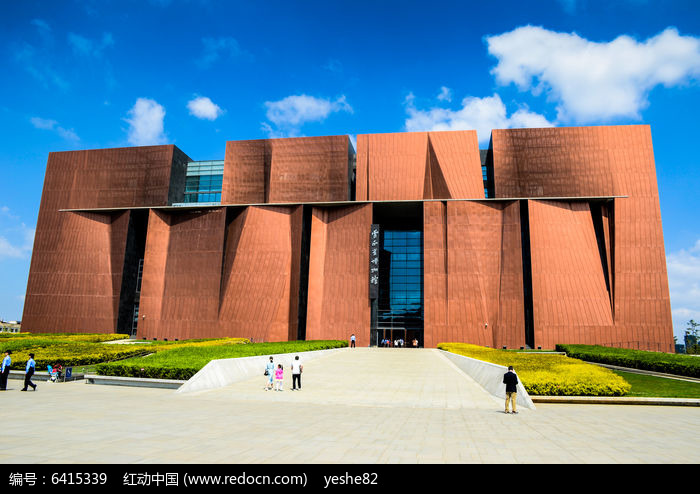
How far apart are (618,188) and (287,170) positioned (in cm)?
2857

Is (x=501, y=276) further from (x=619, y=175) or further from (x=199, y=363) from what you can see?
(x=199, y=363)

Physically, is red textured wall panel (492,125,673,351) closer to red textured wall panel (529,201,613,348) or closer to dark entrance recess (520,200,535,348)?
red textured wall panel (529,201,613,348)

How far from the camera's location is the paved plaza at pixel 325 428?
20.6 feet

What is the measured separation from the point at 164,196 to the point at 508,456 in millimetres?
42318

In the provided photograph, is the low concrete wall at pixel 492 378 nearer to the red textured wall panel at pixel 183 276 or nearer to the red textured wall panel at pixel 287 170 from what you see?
the red textured wall panel at pixel 287 170

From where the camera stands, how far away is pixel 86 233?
42.7m

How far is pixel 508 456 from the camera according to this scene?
644cm

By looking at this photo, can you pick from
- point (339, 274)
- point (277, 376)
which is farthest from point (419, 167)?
point (277, 376)

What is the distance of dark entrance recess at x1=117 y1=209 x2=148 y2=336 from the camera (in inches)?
1638

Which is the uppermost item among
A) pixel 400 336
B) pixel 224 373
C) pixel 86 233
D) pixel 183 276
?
pixel 86 233

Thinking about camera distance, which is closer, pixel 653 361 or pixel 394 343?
pixel 653 361

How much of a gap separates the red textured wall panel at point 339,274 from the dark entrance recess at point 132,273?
1771 cm
